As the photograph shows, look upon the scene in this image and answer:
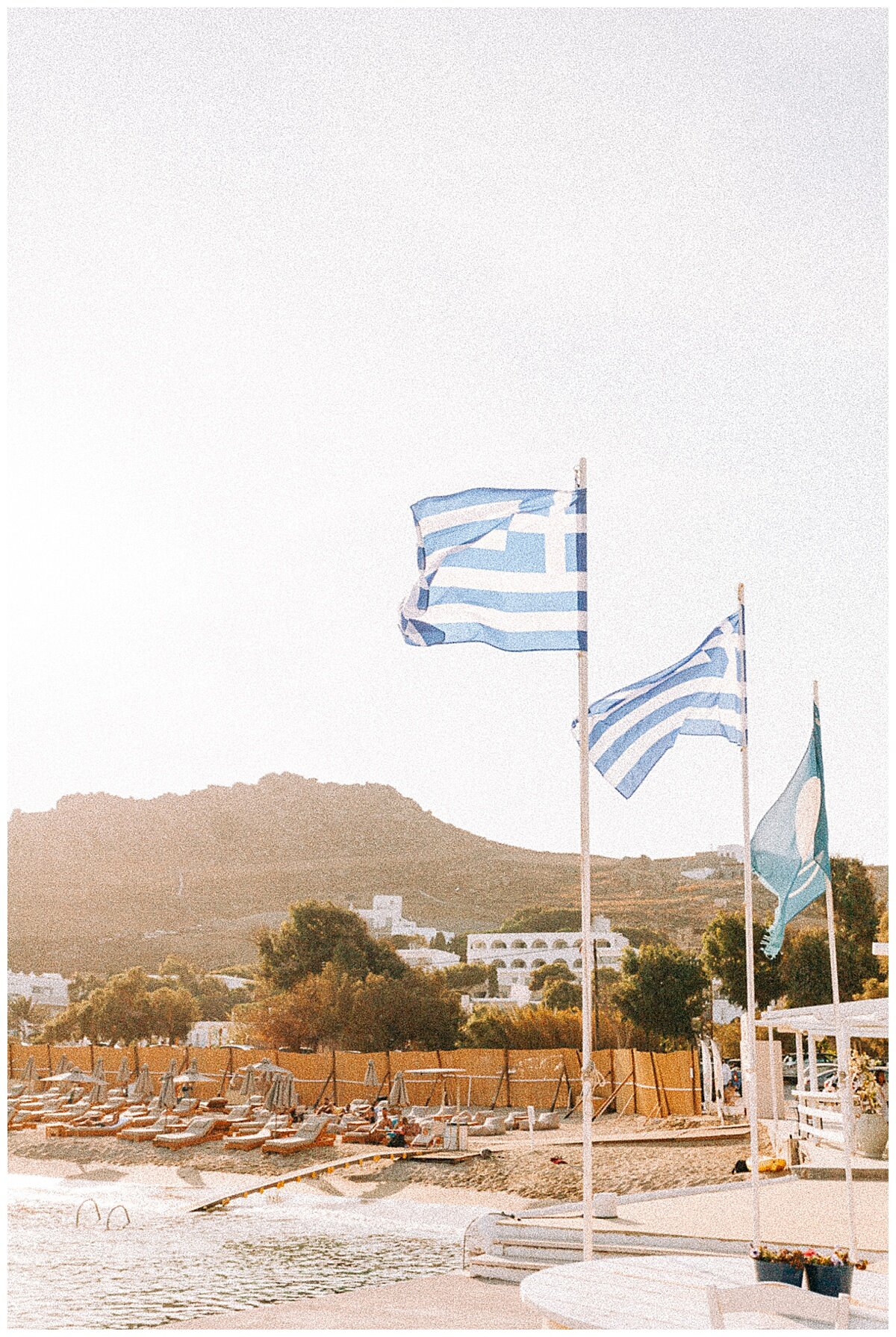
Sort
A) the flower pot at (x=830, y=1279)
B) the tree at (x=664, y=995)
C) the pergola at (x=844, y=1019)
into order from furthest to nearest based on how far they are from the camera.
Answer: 1. the tree at (x=664, y=995)
2. the pergola at (x=844, y=1019)
3. the flower pot at (x=830, y=1279)

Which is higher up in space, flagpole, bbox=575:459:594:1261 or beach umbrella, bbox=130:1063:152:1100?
flagpole, bbox=575:459:594:1261

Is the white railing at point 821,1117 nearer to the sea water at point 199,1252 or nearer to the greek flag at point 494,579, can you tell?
the sea water at point 199,1252

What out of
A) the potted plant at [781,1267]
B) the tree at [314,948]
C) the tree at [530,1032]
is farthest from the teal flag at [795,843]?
the tree at [314,948]

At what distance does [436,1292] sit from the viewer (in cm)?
1214

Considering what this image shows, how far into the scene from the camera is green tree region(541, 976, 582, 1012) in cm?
7606

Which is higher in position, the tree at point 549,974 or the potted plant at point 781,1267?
the potted plant at point 781,1267

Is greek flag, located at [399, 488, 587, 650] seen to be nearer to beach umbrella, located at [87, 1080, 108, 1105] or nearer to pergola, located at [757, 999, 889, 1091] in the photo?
pergola, located at [757, 999, 889, 1091]

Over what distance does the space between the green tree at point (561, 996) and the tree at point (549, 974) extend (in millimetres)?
8835

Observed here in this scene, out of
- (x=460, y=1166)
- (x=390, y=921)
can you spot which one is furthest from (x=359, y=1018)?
Result: (x=390, y=921)

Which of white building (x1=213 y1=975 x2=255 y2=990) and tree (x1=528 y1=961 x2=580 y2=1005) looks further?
white building (x1=213 y1=975 x2=255 y2=990)

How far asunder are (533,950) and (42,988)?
Answer: 3819 cm

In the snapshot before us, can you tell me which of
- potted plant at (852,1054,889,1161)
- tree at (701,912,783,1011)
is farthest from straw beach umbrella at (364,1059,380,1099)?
potted plant at (852,1054,889,1161)

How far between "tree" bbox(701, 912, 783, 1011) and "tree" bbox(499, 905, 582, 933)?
221ft

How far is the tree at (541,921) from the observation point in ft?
376
